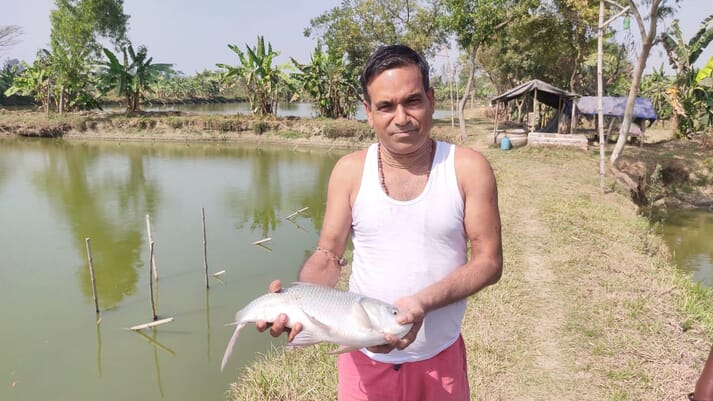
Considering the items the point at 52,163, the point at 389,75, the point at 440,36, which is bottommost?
the point at 52,163

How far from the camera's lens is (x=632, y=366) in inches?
146

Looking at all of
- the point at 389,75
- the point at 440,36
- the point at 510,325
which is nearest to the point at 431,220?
the point at 389,75

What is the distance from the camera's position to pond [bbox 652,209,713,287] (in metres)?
8.59

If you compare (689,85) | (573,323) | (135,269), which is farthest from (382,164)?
(689,85)

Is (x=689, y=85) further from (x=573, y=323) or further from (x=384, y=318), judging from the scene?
(x=384, y=318)

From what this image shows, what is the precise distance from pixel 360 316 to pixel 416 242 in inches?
11.9

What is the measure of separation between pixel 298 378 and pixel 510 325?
2084 mm

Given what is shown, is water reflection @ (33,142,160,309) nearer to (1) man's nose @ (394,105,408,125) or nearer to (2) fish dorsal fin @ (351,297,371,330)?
(2) fish dorsal fin @ (351,297,371,330)

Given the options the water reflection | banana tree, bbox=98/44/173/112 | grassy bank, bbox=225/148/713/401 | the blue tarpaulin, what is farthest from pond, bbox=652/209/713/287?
banana tree, bbox=98/44/173/112

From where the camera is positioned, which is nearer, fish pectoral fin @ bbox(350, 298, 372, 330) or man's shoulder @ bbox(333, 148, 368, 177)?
fish pectoral fin @ bbox(350, 298, 372, 330)

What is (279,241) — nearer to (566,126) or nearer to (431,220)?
(431,220)

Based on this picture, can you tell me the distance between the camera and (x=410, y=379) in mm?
1620

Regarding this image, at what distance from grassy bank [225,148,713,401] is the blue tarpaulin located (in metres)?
10.2

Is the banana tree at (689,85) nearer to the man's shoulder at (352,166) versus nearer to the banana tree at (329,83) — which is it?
the banana tree at (329,83)
